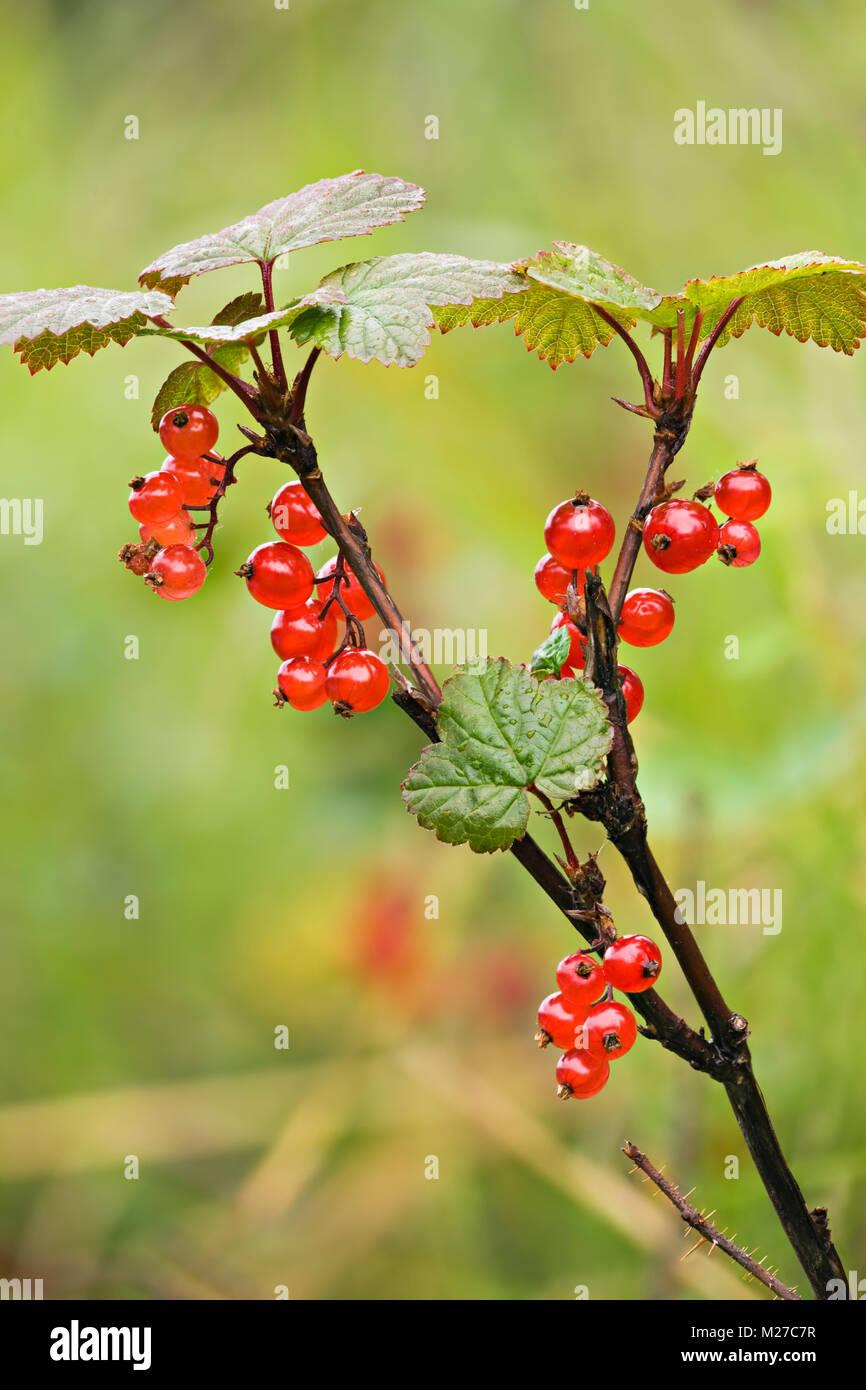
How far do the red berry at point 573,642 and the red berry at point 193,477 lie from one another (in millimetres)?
121

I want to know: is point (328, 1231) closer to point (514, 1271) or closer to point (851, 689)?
point (514, 1271)

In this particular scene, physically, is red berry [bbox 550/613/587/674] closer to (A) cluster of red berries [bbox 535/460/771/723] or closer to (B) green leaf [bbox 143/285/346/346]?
(A) cluster of red berries [bbox 535/460/771/723]

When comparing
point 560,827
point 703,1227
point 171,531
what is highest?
point 171,531

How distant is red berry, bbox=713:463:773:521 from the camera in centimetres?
39

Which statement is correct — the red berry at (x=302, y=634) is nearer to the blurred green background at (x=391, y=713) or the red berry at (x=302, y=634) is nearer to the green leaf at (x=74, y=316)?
the green leaf at (x=74, y=316)

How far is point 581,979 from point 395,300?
209mm

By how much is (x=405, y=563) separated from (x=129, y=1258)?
710mm

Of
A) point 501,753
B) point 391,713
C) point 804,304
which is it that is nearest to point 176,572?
point 501,753

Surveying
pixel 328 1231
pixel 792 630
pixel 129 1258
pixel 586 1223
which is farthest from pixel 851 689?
pixel 129 1258

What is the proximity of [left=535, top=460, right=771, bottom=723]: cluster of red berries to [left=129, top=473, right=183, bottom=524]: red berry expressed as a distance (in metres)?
0.12

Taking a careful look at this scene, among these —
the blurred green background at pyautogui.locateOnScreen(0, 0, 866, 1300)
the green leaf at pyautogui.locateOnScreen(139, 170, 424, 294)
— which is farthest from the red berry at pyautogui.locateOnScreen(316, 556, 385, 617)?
the blurred green background at pyautogui.locateOnScreen(0, 0, 866, 1300)

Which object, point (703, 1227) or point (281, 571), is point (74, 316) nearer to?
point (281, 571)

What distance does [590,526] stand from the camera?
1.19 feet

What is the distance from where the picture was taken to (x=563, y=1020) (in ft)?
1.15
